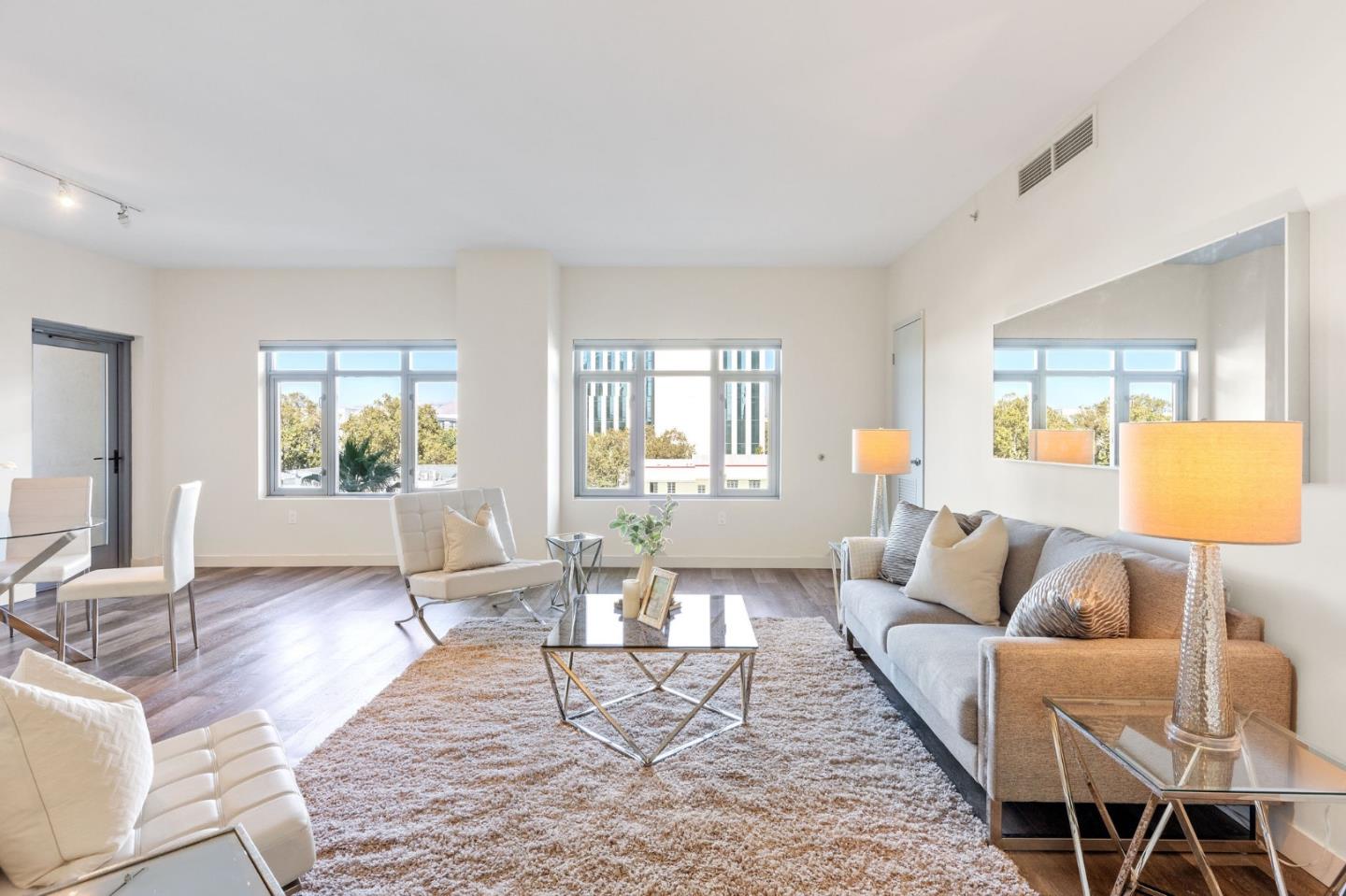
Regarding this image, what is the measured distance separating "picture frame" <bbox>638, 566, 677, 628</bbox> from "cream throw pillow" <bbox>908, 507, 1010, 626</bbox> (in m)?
1.20

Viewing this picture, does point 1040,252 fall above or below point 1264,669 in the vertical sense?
above

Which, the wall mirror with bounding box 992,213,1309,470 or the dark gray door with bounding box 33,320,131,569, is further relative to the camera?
the dark gray door with bounding box 33,320,131,569

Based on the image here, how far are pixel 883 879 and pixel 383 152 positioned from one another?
3837 mm

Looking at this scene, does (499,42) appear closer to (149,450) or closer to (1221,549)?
(1221,549)

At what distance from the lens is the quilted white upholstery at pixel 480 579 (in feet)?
12.6

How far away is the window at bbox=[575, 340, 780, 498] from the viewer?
6.22 m

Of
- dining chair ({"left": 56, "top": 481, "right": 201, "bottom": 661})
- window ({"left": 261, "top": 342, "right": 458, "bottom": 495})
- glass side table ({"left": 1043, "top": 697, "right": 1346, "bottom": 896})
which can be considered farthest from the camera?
window ({"left": 261, "top": 342, "right": 458, "bottom": 495})

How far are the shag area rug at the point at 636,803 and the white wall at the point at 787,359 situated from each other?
291 cm

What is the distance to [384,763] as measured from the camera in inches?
96.8

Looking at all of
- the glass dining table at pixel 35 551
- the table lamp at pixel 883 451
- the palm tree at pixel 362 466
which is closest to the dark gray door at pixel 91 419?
the palm tree at pixel 362 466

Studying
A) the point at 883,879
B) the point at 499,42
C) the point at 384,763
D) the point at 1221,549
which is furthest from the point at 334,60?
the point at 1221,549

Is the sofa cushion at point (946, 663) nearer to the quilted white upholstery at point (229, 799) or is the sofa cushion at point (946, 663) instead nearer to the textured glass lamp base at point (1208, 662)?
the textured glass lamp base at point (1208, 662)

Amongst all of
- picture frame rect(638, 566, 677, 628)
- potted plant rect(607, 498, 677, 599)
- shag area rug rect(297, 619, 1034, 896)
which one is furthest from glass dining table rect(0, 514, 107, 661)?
picture frame rect(638, 566, 677, 628)

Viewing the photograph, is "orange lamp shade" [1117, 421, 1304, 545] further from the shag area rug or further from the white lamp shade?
the white lamp shade
